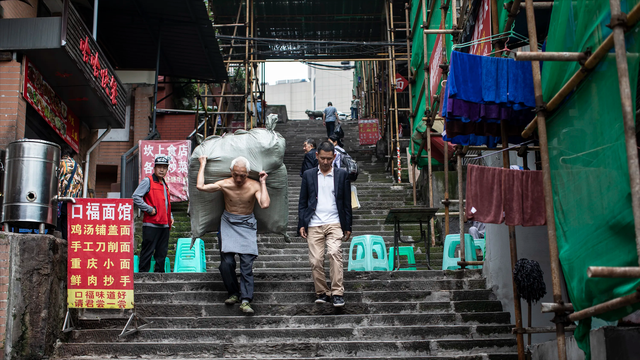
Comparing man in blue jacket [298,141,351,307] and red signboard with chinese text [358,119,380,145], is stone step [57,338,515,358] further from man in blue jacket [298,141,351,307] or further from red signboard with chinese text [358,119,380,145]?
red signboard with chinese text [358,119,380,145]

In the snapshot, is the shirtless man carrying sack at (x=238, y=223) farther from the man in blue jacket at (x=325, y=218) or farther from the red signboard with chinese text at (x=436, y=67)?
the red signboard with chinese text at (x=436, y=67)

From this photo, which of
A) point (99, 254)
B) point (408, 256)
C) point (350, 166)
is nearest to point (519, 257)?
point (408, 256)

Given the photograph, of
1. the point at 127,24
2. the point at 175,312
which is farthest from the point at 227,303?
the point at 127,24

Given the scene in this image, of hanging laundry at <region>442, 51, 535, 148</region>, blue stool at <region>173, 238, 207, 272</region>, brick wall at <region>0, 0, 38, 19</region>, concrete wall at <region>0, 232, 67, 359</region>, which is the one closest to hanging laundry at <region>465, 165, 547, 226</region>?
hanging laundry at <region>442, 51, 535, 148</region>

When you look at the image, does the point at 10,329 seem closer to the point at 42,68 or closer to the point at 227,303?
the point at 227,303

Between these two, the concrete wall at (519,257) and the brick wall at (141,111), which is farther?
the brick wall at (141,111)

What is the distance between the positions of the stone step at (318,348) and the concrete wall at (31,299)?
48cm

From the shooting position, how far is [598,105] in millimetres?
4125

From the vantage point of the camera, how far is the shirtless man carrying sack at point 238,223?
6918mm

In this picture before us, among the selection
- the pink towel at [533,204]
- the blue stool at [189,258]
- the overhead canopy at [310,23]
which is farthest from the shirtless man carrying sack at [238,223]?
the overhead canopy at [310,23]

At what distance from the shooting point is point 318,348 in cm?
620

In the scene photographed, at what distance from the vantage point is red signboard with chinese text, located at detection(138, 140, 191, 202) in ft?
43.8

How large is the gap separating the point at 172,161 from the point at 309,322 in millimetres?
7607

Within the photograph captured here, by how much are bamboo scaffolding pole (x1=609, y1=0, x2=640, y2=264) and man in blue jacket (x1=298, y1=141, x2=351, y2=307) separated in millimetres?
3613
